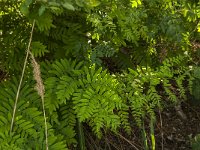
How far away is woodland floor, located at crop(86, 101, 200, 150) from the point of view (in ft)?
9.70

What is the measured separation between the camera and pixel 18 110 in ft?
6.48

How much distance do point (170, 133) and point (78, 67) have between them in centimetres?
145

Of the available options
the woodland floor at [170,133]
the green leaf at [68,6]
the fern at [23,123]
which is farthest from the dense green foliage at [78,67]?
the woodland floor at [170,133]

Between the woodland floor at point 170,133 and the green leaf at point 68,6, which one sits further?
the woodland floor at point 170,133

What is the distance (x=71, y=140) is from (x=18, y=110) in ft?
1.27

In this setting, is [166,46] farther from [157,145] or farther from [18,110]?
[18,110]

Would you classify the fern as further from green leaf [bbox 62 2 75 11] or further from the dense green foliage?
green leaf [bbox 62 2 75 11]

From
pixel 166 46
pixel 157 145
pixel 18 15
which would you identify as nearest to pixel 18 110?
pixel 18 15

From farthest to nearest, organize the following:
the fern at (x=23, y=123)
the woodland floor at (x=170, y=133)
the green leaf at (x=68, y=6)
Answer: the woodland floor at (x=170, y=133), the fern at (x=23, y=123), the green leaf at (x=68, y=6)

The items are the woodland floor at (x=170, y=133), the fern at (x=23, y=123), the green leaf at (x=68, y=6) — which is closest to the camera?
the green leaf at (x=68, y=6)

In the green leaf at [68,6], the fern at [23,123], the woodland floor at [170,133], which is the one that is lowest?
the woodland floor at [170,133]

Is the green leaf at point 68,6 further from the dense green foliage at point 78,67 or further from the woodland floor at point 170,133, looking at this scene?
the woodland floor at point 170,133

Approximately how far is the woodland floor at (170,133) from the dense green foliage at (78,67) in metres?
0.54

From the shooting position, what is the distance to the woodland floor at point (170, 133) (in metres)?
2.96
